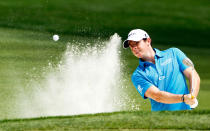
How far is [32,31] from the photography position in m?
10.5

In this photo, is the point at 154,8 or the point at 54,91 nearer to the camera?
the point at 54,91

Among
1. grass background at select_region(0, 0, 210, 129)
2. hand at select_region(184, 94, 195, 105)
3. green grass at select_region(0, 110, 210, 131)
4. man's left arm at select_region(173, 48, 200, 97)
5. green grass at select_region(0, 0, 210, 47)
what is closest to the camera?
hand at select_region(184, 94, 195, 105)

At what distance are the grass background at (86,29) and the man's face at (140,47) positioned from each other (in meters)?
1.99

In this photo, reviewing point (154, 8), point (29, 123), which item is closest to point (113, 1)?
point (154, 8)

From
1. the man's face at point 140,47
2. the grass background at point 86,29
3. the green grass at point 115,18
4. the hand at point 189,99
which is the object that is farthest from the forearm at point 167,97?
the green grass at point 115,18

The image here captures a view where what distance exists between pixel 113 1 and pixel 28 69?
23.6 feet

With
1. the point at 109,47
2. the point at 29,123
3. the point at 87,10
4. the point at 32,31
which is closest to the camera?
the point at 29,123

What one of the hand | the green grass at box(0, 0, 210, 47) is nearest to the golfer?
the hand

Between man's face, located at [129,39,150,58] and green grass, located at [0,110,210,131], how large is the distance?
0.58m

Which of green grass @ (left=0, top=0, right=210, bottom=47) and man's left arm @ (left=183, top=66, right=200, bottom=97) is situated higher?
green grass @ (left=0, top=0, right=210, bottom=47)

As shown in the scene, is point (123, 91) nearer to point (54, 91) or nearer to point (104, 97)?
point (104, 97)

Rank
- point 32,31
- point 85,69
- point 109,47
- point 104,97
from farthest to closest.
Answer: point 32,31
point 109,47
point 85,69
point 104,97

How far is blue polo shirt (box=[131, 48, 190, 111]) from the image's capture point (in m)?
4.37

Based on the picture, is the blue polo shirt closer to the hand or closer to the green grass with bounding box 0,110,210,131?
the green grass with bounding box 0,110,210,131
